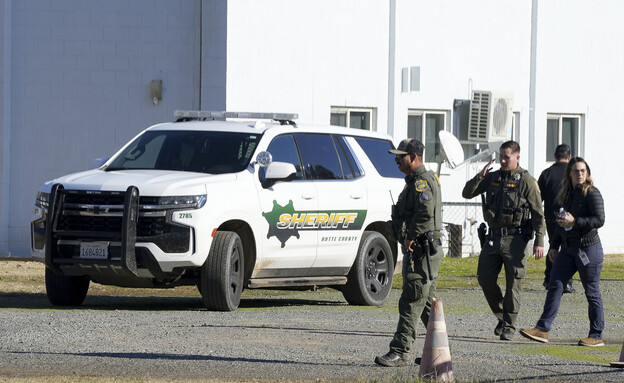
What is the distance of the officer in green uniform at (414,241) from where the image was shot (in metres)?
9.02

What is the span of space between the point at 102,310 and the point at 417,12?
12.2m

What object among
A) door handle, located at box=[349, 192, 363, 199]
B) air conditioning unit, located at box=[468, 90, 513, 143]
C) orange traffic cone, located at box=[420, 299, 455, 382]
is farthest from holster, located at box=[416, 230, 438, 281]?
air conditioning unit, located at box=[468, 90, 513, 143]

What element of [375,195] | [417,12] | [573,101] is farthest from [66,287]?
[573,101]

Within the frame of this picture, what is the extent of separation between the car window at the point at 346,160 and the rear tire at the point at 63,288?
330cm

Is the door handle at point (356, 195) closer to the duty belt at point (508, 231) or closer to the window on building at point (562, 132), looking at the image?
the duty belt at point (508, 231)

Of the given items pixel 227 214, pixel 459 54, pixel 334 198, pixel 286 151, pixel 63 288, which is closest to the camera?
pixel 227 214

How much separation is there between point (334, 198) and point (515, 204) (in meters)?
3.11

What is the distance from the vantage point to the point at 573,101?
25.4 m

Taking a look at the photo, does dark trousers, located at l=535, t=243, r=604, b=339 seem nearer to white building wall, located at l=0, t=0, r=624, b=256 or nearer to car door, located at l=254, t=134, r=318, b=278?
car door, located at l=254, t=134, r=318, b=278

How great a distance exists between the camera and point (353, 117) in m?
22.9

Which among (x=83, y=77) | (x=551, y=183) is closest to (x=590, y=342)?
(x=551, y=183)

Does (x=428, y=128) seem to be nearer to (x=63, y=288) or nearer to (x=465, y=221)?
(x=465, y=221)

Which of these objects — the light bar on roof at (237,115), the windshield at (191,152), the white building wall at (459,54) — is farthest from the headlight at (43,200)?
the white building wall at (459,54)

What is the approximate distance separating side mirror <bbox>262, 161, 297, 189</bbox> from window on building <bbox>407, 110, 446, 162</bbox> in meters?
10.8
